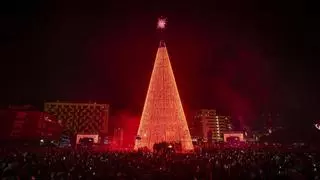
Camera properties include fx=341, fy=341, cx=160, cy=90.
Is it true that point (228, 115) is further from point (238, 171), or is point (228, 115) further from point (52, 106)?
point (238, 171)

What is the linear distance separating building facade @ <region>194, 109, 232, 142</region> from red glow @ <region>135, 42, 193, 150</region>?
131m

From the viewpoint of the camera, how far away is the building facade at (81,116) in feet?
440

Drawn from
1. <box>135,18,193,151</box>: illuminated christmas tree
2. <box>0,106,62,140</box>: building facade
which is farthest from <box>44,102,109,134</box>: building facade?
<box>135,18,193,151</box>: illuminated christmas tree

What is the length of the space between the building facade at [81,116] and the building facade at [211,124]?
54838 millimetres

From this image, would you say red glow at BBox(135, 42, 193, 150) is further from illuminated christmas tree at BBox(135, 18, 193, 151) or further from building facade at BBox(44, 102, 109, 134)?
building facade at BBox(44, 102, 109, 134)

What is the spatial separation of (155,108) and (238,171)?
24.8 meters

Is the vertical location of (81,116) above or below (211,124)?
above

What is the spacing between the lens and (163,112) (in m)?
44.0

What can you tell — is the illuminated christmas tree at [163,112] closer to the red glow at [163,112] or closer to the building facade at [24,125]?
the red glow at [163,112]

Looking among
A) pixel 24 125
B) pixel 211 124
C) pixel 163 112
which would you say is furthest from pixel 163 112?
pixel 211 124

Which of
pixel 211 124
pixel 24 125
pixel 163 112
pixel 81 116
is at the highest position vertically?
pixel 81 116

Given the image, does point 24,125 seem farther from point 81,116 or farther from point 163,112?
point 163,112

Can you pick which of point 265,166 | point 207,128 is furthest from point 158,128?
point 207,128

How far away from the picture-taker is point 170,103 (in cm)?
4400
